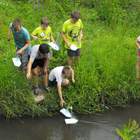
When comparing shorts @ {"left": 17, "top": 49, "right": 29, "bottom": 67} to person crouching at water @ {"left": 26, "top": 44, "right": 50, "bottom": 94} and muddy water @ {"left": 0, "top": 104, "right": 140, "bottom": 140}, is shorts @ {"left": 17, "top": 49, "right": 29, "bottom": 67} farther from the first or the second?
muddy water @ {"left": 0, "top": 104, "right": 140, "bottom": 140}

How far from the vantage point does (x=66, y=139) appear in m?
10.2

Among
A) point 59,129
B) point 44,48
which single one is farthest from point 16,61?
point 59,129

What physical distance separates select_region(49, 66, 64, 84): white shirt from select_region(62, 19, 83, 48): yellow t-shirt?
84cm

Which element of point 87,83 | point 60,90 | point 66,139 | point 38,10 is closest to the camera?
point 66,139

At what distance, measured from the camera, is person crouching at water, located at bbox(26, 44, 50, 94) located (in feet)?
34.0

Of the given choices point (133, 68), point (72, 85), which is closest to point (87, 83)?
point (72, 85)

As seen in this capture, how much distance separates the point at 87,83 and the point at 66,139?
188cm

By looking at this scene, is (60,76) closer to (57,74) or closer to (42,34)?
(57,74)

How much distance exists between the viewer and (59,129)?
34.6ft

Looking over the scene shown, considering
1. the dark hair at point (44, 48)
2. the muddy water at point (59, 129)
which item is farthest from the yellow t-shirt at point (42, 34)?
the muddy water at point (59, 129)

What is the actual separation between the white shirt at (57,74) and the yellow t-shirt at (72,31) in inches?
33.0

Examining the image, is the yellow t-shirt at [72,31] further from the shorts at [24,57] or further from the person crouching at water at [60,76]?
the shorts at [24,57]

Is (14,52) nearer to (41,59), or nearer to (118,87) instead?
(41,59)

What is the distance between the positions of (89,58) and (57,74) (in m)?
1.61
